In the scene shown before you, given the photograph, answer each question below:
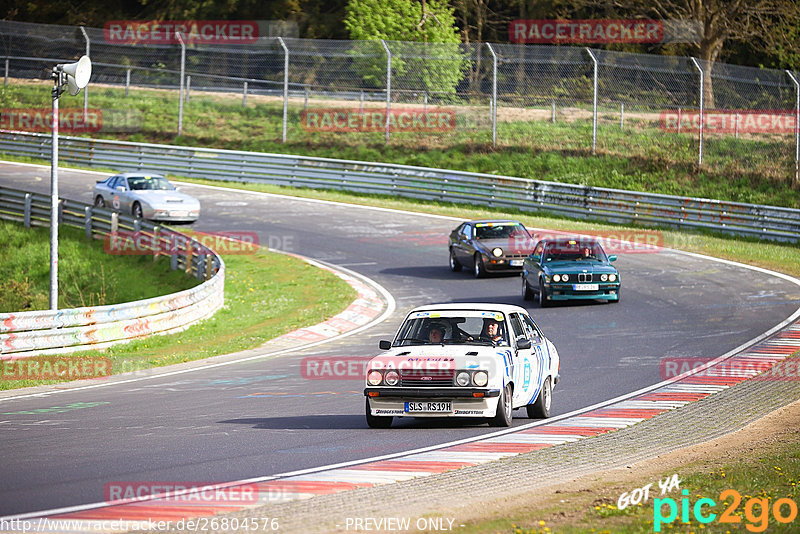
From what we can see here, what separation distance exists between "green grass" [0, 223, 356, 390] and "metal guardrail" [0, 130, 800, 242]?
9602 millimetres

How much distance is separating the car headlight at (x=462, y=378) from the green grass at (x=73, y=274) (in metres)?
16.2

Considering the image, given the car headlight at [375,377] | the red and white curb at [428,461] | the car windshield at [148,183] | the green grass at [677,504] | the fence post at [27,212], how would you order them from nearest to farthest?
the green grass at [677,504] < the red and white curb at [428,461] < the car headlight at [375,377] < the car windshield at [148,183] < the fence post at [27,212]

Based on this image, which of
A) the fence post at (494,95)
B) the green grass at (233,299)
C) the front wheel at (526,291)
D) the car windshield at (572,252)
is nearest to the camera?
the green grass at (233,299)

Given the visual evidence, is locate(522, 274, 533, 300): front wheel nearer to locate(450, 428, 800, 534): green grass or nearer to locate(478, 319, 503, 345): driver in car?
→ locate(478, 319, 503, 345): driver in car

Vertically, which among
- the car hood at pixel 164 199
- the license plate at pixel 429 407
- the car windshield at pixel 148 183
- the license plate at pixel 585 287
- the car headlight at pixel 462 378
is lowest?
the license plate at pixel 429 407

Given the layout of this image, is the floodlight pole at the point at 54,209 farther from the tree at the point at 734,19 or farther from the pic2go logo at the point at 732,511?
the tree at the point at 734,19

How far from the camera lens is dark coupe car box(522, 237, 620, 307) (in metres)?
22.1

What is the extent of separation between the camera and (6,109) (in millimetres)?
49250

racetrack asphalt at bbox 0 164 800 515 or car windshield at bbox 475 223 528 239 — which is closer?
racetrack asphalt at bbox 0 164 800 515

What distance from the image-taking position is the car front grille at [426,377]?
37.9 feet

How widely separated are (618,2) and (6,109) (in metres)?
28.3
